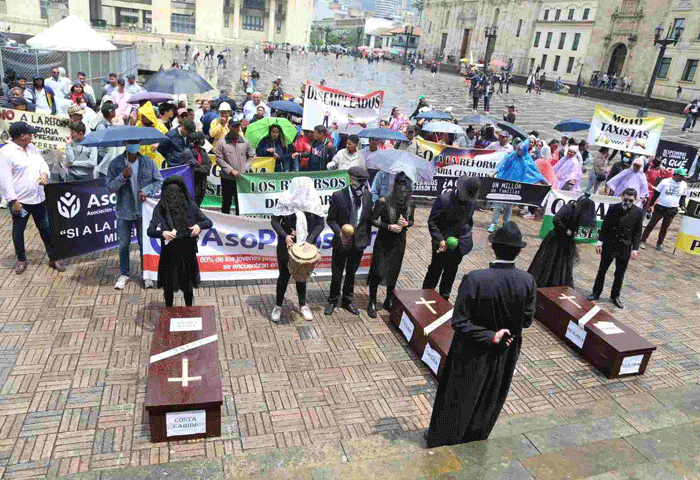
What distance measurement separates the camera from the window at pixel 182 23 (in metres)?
101

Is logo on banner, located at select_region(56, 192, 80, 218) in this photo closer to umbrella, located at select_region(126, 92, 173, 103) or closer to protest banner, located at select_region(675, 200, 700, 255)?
umbrella, located at select_region(126, 92, 173, 103)

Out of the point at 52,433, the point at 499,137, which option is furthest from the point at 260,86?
the point at 52,433

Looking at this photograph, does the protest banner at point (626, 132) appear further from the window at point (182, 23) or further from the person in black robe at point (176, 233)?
the window at point (182, 23)

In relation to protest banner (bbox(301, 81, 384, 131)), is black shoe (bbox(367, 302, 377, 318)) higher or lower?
lower

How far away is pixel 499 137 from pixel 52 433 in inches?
419

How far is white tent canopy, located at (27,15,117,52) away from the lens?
15055mm

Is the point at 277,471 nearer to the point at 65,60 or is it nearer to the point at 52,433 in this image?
the point at 52,433

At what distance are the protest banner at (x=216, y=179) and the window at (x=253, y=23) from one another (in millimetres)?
114546

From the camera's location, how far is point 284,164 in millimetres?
9375

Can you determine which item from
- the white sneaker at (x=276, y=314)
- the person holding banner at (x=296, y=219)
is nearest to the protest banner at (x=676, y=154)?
the person holding banner at (x=296, y=219)

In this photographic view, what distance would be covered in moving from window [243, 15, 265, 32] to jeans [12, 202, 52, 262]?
4598 inches

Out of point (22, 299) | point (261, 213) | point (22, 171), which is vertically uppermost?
point (22, 171)

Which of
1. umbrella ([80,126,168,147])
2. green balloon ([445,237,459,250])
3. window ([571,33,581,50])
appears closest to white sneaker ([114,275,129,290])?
umbrella ([80,126,168,147])

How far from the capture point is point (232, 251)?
23.0ft
